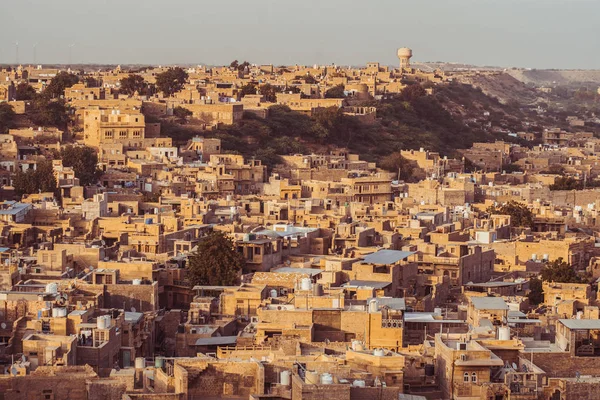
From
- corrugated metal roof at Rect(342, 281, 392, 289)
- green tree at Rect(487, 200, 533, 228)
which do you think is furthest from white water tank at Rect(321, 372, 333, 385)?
green tree at Rect(487, 200, 533, 228)

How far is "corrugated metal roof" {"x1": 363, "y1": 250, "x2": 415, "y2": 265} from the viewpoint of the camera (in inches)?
960

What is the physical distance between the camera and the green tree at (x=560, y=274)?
26155 millimetres

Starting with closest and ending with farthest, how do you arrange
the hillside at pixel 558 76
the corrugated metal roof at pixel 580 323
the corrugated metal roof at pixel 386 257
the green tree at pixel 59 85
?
the corrugated metal roof at pixel 580 323
the corrugated metal roof at pixel 386 257
the green tree at pixel 59 85
the hillside at pixel 558 76

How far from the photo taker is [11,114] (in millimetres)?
46062

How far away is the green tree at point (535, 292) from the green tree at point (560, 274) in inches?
11.6

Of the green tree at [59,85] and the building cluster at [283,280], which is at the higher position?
the green tree at [59,85]

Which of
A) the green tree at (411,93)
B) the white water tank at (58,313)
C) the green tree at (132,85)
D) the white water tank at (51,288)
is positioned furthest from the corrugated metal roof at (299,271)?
the green tree at (411,93)

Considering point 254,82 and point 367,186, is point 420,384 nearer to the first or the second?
point 367,186

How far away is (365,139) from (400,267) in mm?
28813

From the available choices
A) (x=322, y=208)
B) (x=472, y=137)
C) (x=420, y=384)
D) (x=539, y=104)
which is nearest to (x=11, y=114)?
(x=322, y=208)

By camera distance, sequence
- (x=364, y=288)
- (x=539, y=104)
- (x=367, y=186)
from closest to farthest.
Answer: (x=364, y=288)
(x=367, y=186)
(x=539, y=104)

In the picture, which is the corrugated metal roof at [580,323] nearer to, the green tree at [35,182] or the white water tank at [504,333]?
the white water tank at [504,333]

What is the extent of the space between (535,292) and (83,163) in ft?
53.3

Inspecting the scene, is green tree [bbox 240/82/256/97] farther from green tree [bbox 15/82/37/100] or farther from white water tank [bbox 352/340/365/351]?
white water tank [bbox 352/340/365/351]
